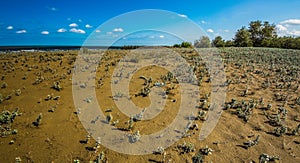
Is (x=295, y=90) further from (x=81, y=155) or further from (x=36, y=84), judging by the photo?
(x=36, y=84)

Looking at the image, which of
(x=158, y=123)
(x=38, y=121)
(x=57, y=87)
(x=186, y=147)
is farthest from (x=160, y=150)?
(x=57, y=87)

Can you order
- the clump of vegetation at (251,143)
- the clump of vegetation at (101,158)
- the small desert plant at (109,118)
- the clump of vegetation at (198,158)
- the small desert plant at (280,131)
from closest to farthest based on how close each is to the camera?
the clump of vegetation at (101,158), the clump of vegetation at (198,158), the clump of vegetation at (251,143), the small desert plant at (280,131), the small desert plant at (109,118)

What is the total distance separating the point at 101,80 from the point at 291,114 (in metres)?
11.3

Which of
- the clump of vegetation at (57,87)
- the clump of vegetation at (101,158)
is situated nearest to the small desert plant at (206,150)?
the clump of vegetation at (101,158)

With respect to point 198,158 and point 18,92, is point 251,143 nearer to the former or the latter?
point 198,158

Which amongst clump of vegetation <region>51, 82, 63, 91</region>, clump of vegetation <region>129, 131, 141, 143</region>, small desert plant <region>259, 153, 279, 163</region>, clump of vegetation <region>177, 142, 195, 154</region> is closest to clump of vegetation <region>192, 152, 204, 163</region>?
clump of vegetation <region>177, 142, 195, 154</region>

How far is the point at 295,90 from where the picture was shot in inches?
486

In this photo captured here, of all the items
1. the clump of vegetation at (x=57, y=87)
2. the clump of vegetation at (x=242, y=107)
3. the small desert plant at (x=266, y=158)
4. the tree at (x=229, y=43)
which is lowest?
the small desert plant at (x=266, y=158)

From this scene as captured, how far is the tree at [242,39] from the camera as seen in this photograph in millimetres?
65500

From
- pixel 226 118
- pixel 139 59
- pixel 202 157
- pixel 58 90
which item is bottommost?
pixel 202 157

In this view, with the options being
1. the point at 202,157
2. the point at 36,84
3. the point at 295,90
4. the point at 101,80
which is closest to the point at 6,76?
the point at 36,84

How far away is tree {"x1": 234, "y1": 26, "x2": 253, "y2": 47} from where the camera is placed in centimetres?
6550

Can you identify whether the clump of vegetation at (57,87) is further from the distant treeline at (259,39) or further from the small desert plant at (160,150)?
the distant treeline at (259,39)

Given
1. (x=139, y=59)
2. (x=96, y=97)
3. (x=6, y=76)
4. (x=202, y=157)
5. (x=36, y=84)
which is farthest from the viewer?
(x=139, y=59)
